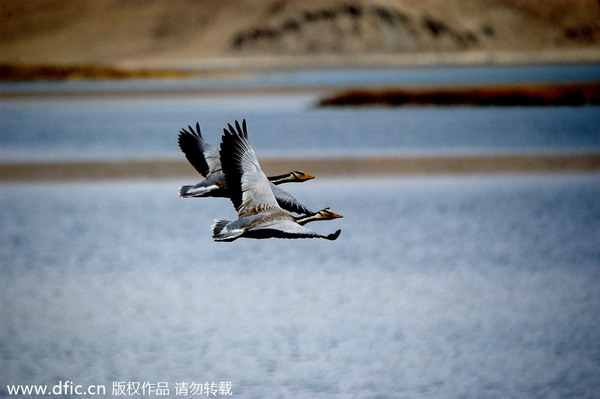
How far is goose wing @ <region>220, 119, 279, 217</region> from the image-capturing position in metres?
4.21

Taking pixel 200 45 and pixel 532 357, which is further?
pixel 200 45

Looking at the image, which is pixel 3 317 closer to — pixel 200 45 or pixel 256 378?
pixel 256 378

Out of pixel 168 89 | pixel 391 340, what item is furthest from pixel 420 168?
pixel 168 89

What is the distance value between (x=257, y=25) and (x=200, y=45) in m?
9.67

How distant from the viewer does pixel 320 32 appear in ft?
490

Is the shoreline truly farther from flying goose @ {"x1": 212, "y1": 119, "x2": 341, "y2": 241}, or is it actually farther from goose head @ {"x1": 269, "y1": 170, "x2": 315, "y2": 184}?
flying goose @ {"x1": 212, "y1": 119, "x2": 341, "y2": 241}

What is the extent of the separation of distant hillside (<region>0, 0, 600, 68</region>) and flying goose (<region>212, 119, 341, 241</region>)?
438ft

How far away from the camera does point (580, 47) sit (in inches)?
5625

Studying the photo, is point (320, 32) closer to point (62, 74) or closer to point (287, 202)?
point (62, 74)

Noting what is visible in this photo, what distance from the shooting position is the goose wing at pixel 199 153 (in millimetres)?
4469

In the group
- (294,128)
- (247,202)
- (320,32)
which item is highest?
(320,32)

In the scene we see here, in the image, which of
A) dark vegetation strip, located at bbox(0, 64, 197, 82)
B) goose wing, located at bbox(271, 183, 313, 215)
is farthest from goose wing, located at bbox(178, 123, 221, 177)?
dark vegetation strip, located at bbox(0, 64, 197, 82)

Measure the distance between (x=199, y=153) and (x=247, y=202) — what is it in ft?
1.61

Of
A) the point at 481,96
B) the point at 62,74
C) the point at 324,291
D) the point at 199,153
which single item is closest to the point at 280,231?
the point at 199,153
